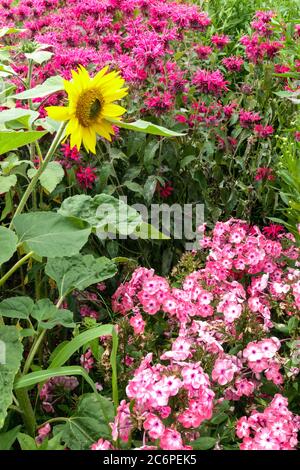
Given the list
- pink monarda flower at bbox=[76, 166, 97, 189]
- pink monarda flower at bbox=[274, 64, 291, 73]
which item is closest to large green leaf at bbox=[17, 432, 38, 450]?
pink monarda flower at bbox=[76, 166, 97, 189]

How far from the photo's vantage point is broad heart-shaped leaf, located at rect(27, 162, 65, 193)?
7.54 feet

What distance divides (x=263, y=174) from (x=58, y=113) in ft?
4.72

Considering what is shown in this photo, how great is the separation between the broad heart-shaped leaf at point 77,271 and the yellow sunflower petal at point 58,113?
51 cm

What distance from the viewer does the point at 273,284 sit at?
2.12 metres

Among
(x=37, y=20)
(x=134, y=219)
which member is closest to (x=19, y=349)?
(x=134, y=219)

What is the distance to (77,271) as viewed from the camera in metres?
2.09

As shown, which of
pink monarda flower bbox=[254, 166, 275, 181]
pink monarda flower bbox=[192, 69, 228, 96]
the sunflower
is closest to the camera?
the sunflower

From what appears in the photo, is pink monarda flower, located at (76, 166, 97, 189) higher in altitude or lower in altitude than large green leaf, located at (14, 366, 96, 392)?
higher

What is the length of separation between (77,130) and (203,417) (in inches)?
30.2

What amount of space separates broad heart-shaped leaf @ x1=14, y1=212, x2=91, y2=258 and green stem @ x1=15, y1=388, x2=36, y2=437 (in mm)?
418

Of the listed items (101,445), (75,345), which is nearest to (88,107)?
(75,345)

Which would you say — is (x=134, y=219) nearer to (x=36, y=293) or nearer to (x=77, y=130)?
(x=77, y=130)

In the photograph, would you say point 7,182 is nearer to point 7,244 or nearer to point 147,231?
point 147,231

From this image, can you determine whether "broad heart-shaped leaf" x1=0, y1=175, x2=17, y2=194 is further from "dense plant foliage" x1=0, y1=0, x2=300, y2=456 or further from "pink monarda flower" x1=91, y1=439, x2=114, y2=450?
"pink monarda flower" x1=91, y1=439, x2=114, y2=450
